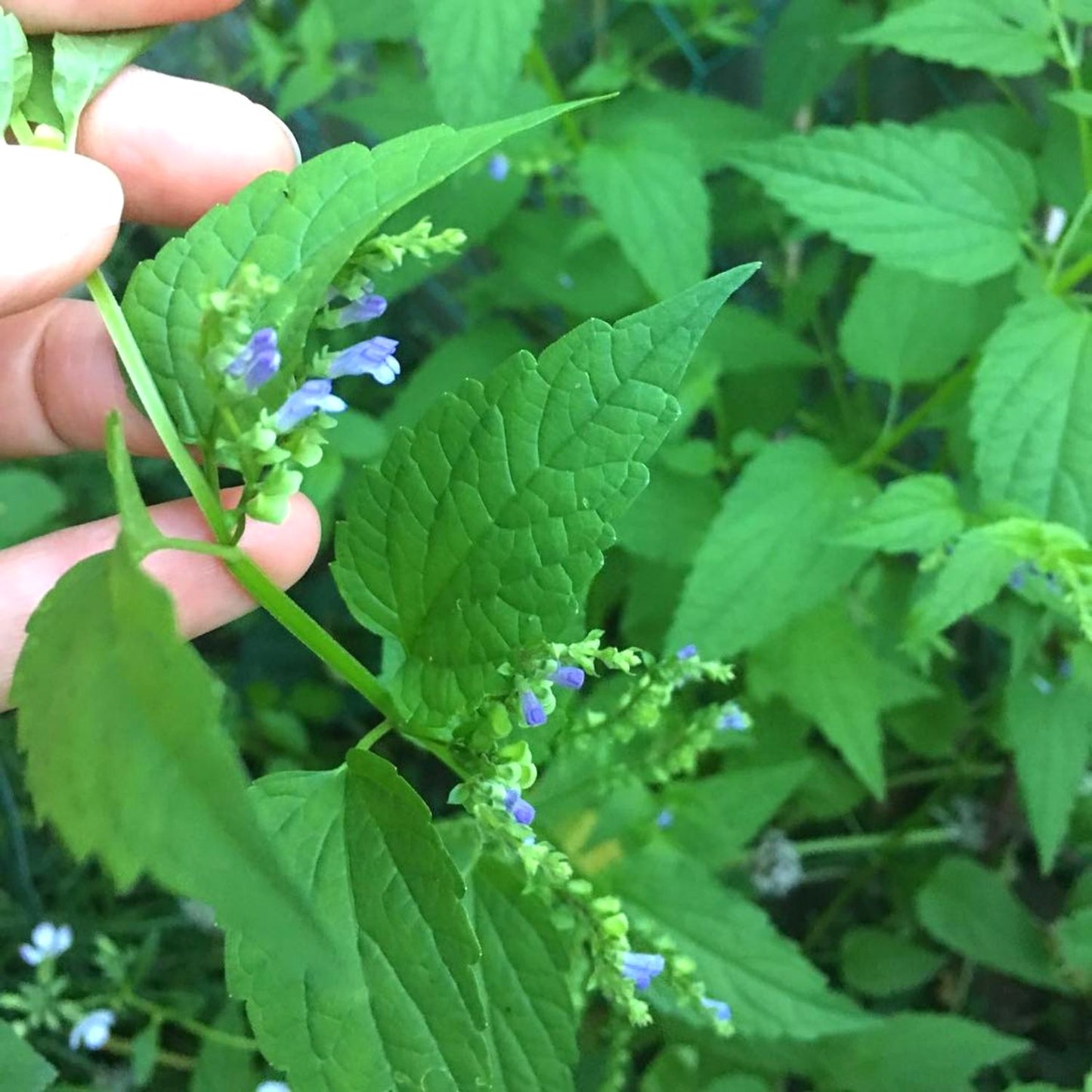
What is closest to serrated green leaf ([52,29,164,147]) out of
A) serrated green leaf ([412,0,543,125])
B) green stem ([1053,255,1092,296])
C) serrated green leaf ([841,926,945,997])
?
serrated green leaf ([412,0,543,125])

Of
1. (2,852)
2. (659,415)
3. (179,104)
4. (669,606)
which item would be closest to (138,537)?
(659,415)

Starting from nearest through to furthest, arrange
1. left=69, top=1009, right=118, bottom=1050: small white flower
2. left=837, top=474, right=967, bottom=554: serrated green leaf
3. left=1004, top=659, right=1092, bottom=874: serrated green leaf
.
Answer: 1. left=837, top=474, right=967, bottom=554: serrated green leaf
2. left=69, top=1009, right=118, bottom=1050: small white flower
3. left=1004, top=659, right=1092, bottom=874: serrated green leaf

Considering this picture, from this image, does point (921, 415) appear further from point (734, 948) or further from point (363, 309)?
point (363, 309)

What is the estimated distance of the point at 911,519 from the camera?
112cm

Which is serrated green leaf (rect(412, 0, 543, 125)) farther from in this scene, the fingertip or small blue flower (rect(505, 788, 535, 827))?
small blue flower (rect(505, 788, 535, 827))

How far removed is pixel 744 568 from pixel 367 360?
0.73 metres

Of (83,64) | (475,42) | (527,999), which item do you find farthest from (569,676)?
(475,42)

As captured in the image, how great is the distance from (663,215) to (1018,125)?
0.58 meters

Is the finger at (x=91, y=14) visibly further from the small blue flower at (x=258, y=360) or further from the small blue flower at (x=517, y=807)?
the small blue flower at (x=517, y=807)

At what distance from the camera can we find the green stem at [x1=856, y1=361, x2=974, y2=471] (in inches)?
51.5

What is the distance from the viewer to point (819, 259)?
178 cm

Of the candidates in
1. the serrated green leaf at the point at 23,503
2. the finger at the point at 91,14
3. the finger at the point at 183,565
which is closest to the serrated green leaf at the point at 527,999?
the finger at the point at 183,565

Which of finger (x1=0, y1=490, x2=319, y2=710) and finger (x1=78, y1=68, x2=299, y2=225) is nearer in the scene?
finger (x1=0, y1=490, x2=319, y2=710)

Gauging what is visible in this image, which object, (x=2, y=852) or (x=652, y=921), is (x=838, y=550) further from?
(x=2, y=852)
